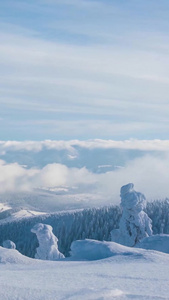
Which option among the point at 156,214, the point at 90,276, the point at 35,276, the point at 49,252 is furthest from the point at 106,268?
the point at 156,214

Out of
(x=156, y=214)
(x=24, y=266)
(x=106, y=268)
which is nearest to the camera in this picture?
(x=106, y=268)

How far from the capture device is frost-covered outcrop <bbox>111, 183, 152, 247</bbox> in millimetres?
50562

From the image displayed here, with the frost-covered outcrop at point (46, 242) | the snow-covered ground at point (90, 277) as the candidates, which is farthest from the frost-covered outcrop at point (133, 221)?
the snow-covered ground at point (90, 277)

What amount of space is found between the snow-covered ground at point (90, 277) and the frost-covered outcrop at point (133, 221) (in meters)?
32.0

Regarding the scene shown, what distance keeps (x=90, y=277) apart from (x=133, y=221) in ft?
125

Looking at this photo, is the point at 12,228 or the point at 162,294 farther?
the point at 12,228

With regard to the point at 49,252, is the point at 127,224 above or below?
above

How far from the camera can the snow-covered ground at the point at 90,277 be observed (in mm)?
11008

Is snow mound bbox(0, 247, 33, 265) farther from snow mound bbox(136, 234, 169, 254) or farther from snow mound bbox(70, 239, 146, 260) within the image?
snow mound bbox(136, 234, 169, 254)

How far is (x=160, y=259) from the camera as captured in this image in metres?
16.7

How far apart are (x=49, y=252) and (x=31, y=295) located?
38249 mm

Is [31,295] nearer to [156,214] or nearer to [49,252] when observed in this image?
[49,252]

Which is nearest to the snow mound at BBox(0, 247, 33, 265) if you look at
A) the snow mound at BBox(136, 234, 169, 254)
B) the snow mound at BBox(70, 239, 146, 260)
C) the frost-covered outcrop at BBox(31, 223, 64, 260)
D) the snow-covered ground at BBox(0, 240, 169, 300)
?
the snow-covered ground at BBox(0, 240, 169, 300)

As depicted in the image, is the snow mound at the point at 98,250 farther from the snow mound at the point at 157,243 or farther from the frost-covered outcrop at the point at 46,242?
the frost-covered outcrop at the point at 46,242
